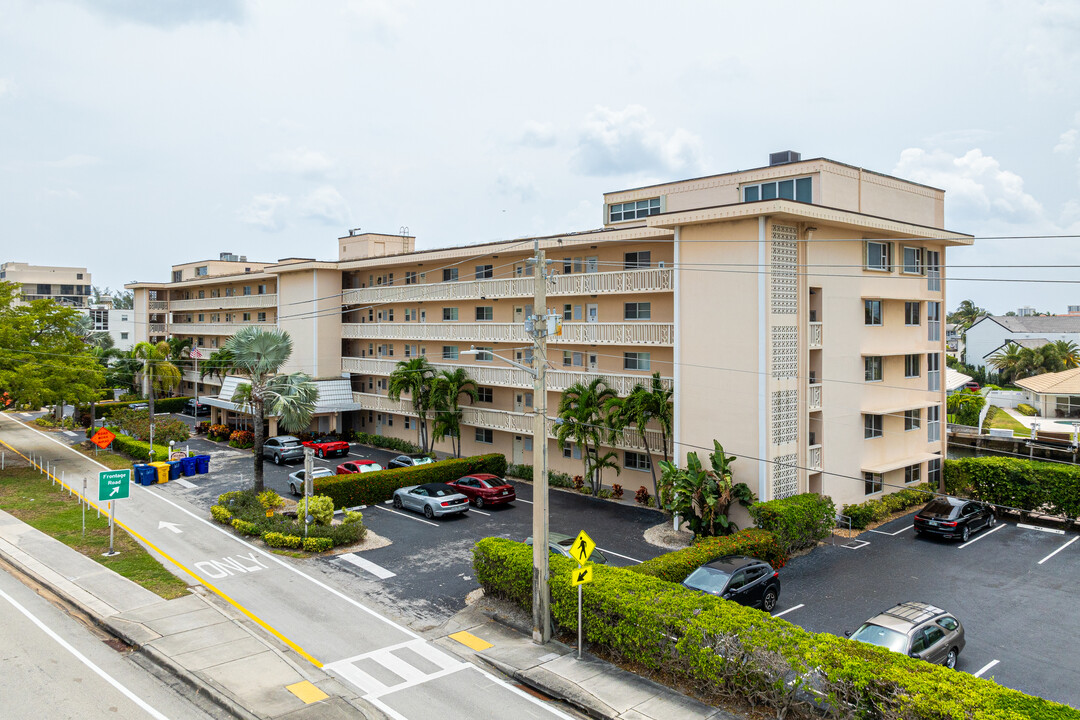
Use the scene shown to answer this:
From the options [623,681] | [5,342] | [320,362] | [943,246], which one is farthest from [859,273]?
[5,342]

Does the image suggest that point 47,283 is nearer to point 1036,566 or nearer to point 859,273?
point 859,273

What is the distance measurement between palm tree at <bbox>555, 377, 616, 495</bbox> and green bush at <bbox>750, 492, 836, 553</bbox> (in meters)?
8.53

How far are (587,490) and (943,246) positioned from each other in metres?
21.4

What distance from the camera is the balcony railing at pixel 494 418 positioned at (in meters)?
31.5

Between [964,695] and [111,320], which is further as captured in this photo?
[111,320]

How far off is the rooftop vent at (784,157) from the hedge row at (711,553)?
52.9 feet

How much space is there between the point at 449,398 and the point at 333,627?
21386mm

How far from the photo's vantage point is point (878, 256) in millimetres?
31000

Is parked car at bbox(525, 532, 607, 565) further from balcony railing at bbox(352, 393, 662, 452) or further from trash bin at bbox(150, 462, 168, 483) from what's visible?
trash bin at bbox(150, 462, 168, 483)

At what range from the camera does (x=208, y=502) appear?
32.1m

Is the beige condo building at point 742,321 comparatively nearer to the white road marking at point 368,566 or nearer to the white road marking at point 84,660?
the white road marking at point 368,566

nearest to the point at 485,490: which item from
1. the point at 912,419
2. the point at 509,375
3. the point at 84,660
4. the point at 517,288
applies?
the point at 509,375

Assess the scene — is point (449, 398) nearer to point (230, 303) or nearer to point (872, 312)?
point (872, 312)

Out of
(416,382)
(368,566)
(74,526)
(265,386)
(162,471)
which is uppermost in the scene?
(265,386)
